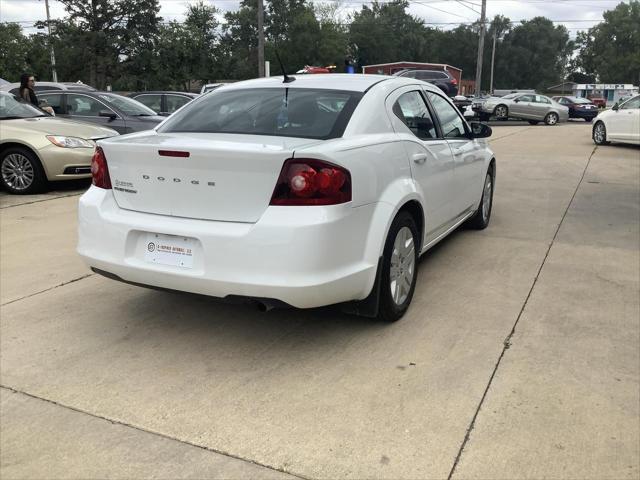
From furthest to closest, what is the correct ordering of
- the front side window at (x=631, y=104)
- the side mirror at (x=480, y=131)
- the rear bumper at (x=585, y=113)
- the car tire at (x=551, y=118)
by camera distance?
the rear bumper at (x=585, y=113), the car tire at (x=551, y=118), the front side window at (x=631, y=104), the side mirror at (x=480, y=131)

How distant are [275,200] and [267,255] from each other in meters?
0.29

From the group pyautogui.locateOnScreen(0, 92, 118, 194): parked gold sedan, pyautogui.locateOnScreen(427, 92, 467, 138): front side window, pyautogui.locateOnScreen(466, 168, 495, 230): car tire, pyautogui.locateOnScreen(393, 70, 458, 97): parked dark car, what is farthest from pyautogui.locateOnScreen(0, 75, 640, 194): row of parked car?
pyautogui.locateOnScreen(393, 70, 458, 97): parked dark car

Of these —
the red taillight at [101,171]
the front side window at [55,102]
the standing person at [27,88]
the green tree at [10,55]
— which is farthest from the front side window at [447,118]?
the green tree at [10,55]

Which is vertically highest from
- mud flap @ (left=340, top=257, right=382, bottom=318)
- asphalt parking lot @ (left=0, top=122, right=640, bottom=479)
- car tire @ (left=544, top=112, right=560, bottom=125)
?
car tire @ (left=544, top=112, right=560, bottom=125)

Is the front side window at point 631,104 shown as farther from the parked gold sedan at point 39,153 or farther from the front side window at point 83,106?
the parked gold sedan at point 39,153

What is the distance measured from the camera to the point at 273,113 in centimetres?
389

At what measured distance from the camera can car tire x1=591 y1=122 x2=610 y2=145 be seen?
51.1 ft

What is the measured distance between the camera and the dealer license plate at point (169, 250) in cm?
330

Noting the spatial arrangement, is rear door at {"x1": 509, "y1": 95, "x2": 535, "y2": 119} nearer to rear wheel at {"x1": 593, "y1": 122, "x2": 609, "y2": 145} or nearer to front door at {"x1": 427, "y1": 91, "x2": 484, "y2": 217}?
rear wheel at {"x1": 593, "y1": 122, "x2": 609, "y2": 145}

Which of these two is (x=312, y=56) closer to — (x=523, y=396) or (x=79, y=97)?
(x=79, y=97)

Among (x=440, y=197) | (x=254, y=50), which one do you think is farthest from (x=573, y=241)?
(x=254, y=50)

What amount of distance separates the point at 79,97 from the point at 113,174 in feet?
27.1

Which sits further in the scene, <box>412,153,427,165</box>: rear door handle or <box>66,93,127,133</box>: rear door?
<box>66,93,127,133</box>: rear door

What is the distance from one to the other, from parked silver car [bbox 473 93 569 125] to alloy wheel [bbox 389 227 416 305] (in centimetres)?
2486
